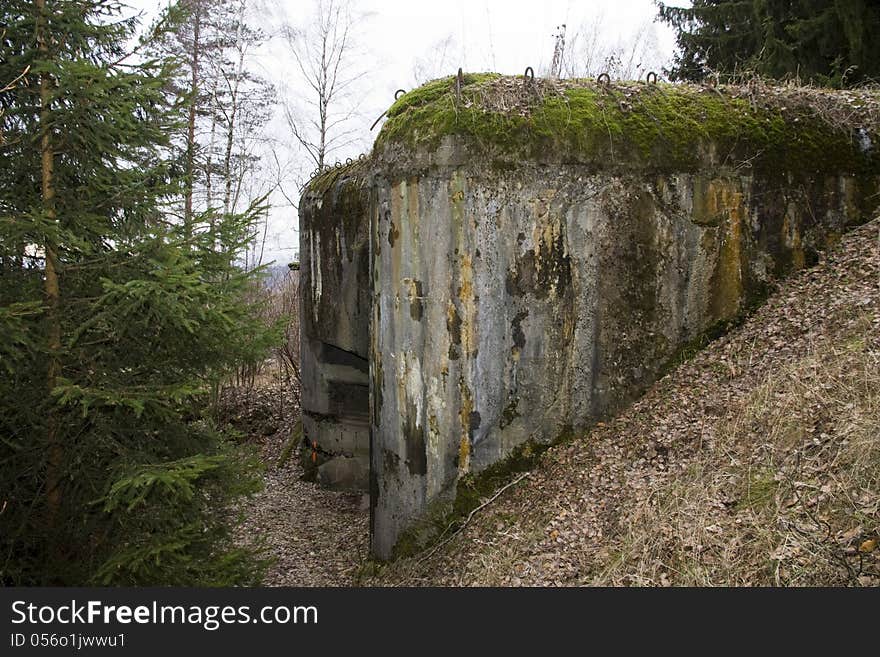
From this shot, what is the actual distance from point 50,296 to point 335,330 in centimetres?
418

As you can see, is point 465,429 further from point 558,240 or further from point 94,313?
point 94,313

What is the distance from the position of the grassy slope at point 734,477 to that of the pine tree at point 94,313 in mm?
2021

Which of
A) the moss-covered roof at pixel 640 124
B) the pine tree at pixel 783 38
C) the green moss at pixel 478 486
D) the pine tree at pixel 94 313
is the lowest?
the green moss at pixel 478 486

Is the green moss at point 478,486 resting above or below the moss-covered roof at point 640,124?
below

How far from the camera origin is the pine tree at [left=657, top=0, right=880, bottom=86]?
8.85 meters

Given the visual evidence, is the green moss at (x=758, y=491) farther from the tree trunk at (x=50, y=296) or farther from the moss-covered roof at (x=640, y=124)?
the tree trunk at (x=50, y=296)

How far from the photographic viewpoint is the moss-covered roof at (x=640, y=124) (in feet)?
16.6

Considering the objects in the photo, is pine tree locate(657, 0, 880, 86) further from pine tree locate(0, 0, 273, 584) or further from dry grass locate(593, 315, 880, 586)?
pine tree locate(0, 0, 273, 584)

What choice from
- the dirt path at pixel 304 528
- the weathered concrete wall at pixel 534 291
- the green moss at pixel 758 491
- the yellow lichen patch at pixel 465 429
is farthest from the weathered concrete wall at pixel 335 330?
the green moss at pixel 758 491

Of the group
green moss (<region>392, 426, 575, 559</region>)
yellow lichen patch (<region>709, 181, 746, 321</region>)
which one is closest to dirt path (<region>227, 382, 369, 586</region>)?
green moss (<region>392, 426, 575, 559</region>)

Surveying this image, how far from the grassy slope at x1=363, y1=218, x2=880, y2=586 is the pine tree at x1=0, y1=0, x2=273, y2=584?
6.63ft

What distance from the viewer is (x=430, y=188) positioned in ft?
16.7

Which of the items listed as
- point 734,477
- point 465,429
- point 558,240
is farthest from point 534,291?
point 734,477

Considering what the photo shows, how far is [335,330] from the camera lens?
310 inches
